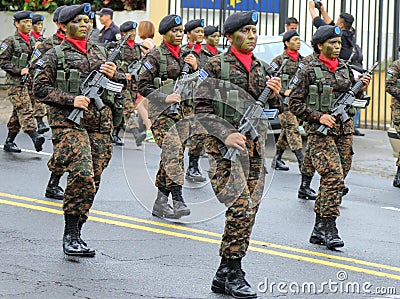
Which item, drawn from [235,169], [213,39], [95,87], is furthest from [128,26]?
[235,169]

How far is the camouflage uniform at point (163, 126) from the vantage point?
9.74 metres

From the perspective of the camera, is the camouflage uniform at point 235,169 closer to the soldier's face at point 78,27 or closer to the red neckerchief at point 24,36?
the soldier's face at point 78,27

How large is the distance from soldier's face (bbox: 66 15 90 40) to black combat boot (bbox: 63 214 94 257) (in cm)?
148

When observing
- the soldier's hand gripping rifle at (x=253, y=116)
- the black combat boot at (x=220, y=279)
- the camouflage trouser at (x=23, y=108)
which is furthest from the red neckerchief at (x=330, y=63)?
the camouflage trouser at (x=23, y=108)

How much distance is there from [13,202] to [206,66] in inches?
146

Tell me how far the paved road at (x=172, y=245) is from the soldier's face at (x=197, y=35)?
168 centimetres

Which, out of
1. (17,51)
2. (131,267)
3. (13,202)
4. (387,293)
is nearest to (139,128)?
(17,51)

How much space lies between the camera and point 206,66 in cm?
727

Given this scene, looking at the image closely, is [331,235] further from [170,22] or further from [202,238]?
[170,22]

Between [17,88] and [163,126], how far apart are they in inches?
162

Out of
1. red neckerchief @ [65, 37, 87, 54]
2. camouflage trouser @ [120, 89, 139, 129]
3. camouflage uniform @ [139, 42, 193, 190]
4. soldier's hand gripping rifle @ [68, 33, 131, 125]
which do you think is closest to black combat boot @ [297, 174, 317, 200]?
camouflage uniform @ [139, 42, 193, 190]

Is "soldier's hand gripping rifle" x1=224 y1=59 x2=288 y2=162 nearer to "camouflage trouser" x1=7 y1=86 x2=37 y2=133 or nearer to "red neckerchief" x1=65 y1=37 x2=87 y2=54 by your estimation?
"red neckerchief" x1=65 y1=37 x2=87 y2=54

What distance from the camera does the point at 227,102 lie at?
7.12 m

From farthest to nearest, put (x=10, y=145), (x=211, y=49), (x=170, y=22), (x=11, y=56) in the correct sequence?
(x=10, y=145) < (x=11, y=56) < (x=211, y=49) < (x=170, y=22)
